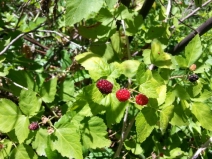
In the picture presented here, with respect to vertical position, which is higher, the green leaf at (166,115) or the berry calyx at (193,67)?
the berry calyx at (193,67)

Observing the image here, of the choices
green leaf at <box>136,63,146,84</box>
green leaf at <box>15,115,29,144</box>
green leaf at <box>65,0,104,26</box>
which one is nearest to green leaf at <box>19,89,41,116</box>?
green leaf at <box>15,115,29,144</box>

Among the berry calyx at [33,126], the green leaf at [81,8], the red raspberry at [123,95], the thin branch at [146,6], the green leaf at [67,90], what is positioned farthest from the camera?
the thin branch at [146,6]

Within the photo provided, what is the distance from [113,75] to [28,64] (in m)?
0.67

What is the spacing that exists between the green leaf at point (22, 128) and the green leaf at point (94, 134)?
190mm

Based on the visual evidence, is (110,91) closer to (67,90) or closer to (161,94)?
(161,94)

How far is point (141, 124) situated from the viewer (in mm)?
848

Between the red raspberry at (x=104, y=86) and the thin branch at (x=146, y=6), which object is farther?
the thin branch at (x=146, y=6)

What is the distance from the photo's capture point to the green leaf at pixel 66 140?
860 mm

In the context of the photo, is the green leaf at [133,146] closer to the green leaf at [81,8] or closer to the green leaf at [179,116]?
the green leaf at [179,116]

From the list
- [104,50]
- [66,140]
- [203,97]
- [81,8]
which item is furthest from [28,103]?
[203,97]

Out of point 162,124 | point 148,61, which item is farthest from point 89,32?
point 162,124

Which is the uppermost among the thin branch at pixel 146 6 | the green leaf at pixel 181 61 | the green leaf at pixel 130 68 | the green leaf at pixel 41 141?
the thin branch at pixel 146 6

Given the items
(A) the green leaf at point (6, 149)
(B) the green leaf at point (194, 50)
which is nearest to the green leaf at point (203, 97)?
(B) the green leaf at point (194, 50)

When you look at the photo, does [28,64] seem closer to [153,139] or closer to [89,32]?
[89,32]
